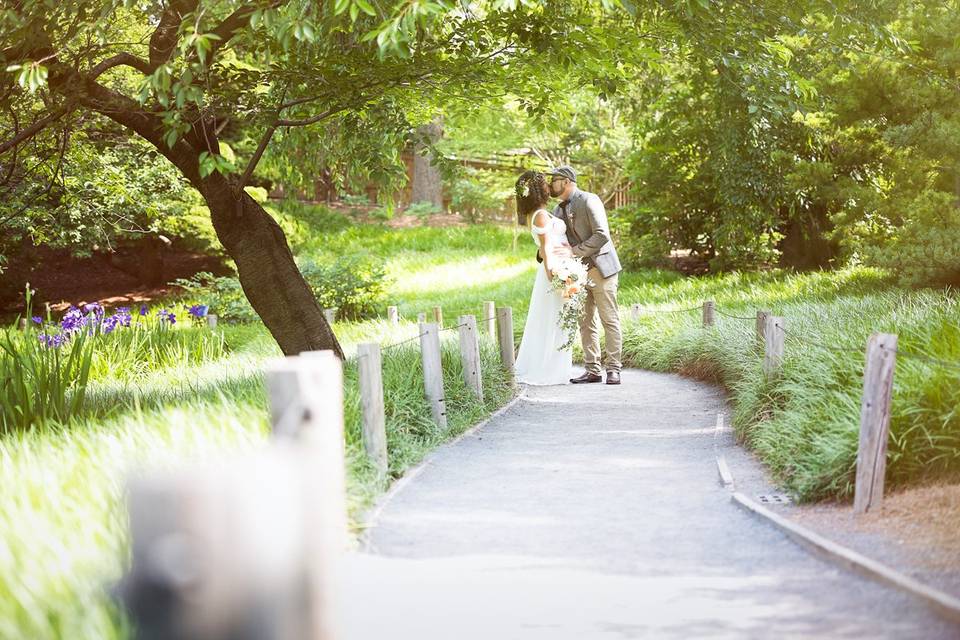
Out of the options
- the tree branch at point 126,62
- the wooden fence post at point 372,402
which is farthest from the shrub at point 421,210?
the wooden fence post at point 372,402

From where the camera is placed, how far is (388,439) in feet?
23.1

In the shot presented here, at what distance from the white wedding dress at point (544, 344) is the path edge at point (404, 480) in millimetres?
1164

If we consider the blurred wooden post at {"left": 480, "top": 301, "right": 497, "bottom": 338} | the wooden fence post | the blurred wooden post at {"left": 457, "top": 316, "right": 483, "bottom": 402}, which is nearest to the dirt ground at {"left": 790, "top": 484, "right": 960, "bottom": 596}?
the wooden fence post

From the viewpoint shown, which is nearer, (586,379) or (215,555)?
(215,555)

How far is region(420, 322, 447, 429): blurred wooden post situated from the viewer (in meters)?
7.81

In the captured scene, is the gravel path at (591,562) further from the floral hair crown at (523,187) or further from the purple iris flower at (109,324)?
the purple iris flower at (109,324)

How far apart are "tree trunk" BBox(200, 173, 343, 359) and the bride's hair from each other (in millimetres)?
2826

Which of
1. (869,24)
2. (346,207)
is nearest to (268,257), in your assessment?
(869,24)

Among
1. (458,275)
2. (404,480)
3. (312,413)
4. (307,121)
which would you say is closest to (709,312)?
(307,121)

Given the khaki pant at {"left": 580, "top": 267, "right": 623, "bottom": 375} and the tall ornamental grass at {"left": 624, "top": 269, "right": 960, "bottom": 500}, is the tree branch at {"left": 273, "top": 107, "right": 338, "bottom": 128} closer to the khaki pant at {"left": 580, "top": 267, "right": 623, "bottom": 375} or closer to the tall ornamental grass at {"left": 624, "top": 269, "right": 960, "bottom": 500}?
the khaki pant at {"left": 580, "top": 267, "right": 623, "bottom": 375}

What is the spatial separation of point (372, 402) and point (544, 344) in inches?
201

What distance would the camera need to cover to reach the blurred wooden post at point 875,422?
5.34 meters

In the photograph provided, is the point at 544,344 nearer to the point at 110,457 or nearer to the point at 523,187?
the point at 523,187

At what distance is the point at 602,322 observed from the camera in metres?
10.7
